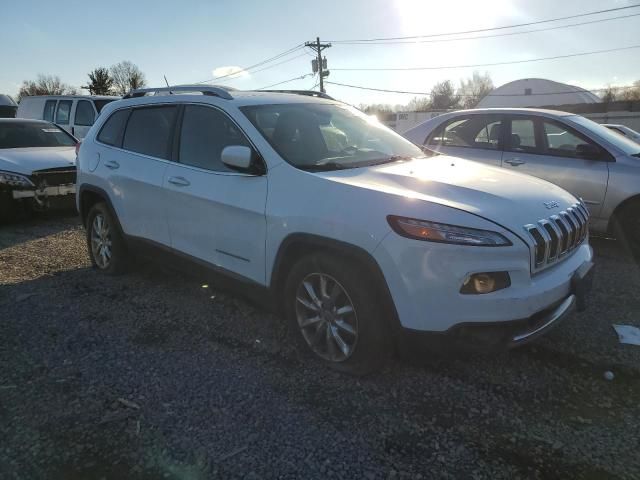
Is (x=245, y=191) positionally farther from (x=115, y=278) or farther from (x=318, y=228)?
(x=115, y=278)

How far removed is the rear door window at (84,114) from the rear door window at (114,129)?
31.4 feet

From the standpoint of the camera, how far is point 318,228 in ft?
9.78

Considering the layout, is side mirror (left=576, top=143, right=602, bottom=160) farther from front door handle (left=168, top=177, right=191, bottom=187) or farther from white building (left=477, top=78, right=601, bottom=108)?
white building (left=477, top=78, right=601, bottom=108)

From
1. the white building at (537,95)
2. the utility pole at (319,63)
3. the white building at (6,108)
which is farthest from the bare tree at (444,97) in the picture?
the white building at (6,108)

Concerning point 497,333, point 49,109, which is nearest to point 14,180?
point 497,333

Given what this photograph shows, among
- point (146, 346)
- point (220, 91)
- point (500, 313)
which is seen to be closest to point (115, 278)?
point (146, 346)

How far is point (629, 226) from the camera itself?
556cm

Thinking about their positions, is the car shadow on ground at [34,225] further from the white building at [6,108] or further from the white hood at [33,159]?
the white building at [6,108]

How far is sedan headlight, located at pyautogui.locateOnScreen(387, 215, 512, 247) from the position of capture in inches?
102

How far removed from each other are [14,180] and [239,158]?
565 cm

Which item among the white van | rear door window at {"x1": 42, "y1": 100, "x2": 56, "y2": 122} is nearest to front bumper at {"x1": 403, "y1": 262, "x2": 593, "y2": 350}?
the white van

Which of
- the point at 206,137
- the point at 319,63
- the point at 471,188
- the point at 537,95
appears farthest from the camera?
the point at 537,95

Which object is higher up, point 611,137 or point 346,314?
point 611,137

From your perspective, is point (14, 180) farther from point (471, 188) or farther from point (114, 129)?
point (471, 188)
